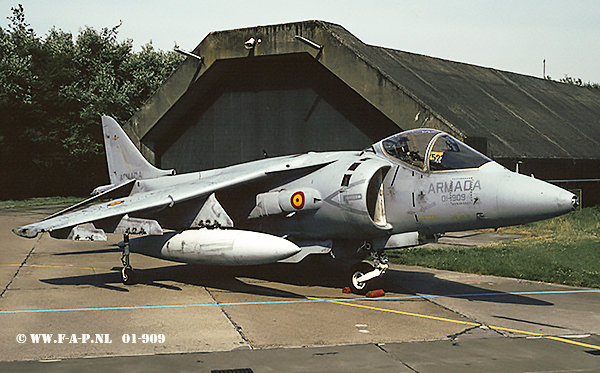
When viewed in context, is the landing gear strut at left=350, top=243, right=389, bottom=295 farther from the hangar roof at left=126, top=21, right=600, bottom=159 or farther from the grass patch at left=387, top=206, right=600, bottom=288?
the hangar roof at left=126, top=21, right=600, bottom=159

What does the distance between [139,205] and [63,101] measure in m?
36.8

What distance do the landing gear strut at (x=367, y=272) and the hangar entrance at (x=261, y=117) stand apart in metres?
8.81

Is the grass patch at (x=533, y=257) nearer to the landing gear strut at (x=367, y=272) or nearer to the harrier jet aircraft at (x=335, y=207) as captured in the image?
the harrier jet aircraft at (x=335, y=207)

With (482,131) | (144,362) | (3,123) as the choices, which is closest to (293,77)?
(482,131)

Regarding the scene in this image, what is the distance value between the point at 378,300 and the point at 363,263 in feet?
3.14

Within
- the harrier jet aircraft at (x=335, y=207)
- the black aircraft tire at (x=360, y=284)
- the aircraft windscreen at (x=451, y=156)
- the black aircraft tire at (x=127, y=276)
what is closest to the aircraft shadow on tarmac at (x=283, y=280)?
the black aircraft tire at (x=127, y=276)

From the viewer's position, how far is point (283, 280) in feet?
42.8

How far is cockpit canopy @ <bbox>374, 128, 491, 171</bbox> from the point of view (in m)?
10.5

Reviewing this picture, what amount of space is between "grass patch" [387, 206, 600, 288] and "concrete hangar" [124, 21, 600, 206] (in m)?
2.88

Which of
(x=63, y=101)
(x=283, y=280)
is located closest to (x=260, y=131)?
(x=283, y=280)

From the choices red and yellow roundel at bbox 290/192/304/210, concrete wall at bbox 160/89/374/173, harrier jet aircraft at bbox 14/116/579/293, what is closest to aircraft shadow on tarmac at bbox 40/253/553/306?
harrier jet aircraft at bbox 14/116/579/293

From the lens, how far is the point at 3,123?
41781 millimetres

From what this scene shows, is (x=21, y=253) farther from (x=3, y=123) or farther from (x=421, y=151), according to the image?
(x=3, y=123)

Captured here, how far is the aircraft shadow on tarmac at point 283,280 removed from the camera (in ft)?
37.6
